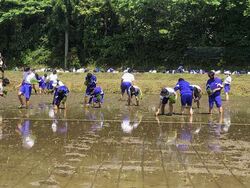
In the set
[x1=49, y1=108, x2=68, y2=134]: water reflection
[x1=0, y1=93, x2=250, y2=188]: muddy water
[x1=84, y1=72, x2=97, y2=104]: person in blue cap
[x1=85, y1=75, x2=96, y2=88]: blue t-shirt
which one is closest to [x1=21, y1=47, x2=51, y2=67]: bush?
[x1=84, y1=72, x2=97, y2=104]: person in blue cap

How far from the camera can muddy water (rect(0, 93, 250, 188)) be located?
7199 mm

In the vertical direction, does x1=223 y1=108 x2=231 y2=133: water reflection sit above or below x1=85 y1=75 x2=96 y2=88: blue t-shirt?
below

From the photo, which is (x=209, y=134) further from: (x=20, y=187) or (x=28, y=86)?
(x=28, y=86)

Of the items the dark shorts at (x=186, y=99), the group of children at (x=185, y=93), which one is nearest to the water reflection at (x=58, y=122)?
the group of children at (x=185, y=93)

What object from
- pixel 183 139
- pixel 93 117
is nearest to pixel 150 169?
pixel 183 139

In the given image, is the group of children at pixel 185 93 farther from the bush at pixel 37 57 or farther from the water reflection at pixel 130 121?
the bush at pixel 37 57

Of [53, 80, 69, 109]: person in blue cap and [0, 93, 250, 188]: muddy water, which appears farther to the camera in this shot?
[53, 80, 69, 109]: person in blue cap

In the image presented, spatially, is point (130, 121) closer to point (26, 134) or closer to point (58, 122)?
point (58, 122)

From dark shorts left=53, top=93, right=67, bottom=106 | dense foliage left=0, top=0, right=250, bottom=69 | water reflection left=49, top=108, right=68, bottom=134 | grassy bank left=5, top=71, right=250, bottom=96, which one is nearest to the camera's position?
water reflection left=49, top=108, right=68, bottom=134

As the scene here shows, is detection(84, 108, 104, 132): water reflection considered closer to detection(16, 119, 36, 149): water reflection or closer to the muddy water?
the muddy water

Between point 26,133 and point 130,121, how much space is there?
377 centimetres

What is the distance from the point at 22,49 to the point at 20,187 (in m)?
38.1

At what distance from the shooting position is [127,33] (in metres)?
39.9

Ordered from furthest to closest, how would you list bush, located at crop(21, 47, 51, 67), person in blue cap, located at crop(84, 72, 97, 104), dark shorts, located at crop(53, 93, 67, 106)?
bush, located at crop(21, 47, 51, 67), person in blue cap, located at crop(84, 72, 97, 104), dark shorts, located at crop(53, 93, 67, 106)
